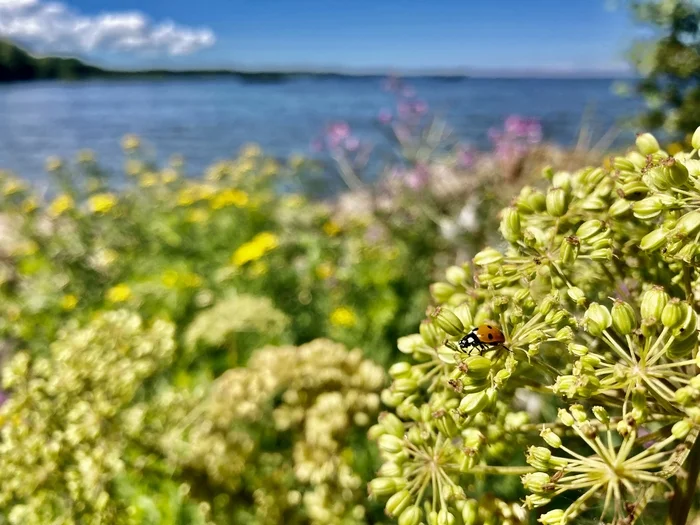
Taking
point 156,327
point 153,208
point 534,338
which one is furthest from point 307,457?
point 153,208

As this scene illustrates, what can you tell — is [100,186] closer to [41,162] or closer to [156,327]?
[156,327]

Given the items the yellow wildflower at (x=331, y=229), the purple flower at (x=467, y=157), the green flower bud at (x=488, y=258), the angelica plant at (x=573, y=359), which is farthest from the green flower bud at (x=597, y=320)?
the yellow wildflower at (x=331, y=229)

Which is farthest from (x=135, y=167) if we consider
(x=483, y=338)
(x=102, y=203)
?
(x=483, y=338)

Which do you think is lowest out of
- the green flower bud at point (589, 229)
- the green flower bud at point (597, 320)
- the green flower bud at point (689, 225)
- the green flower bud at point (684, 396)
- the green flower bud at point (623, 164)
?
the green flower bud at point (684, 396)

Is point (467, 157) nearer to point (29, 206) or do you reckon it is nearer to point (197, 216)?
point (197, 216)

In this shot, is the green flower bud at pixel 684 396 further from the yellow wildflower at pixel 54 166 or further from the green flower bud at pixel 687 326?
the yellow wildflower at pixel 54 166

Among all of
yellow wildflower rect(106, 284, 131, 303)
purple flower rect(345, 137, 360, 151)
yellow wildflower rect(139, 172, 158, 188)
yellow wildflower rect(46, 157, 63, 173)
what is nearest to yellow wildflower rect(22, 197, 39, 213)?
yellow wildflower rect(46, 157, 63, 173)
